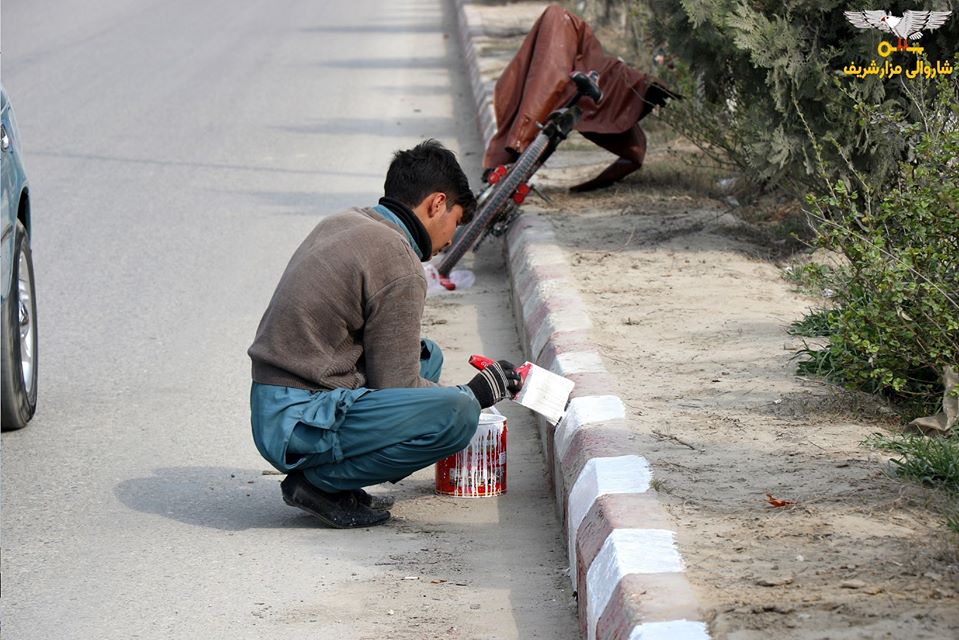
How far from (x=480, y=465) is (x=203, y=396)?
1706mm

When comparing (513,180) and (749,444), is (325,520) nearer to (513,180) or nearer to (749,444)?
(749,444)

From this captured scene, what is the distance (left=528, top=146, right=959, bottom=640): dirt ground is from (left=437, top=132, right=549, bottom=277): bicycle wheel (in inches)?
16.9

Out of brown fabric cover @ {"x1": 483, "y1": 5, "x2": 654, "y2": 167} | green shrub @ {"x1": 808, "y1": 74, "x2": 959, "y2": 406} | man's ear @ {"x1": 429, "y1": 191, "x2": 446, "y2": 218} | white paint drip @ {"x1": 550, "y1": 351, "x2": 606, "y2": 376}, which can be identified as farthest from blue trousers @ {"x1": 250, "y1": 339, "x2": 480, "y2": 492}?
brown fabric cover @ {"x1": 483, "y1": 5, "x2": 654, "y2": 167}

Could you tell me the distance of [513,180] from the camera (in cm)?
780

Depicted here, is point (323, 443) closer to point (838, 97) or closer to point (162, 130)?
point (838, 97)

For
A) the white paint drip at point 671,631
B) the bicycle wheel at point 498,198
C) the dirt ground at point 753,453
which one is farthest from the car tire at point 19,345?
the white paint drip at point 671,631

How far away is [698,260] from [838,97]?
1.05m

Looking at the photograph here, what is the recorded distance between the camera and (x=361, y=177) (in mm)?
10695

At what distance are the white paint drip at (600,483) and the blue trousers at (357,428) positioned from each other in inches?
19.7

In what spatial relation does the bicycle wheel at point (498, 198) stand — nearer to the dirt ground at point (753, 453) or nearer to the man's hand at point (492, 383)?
the dirt ground at point (753, 453)

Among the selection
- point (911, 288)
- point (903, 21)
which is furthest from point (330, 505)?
point (903, 21)

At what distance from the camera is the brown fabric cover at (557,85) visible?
8156 mm

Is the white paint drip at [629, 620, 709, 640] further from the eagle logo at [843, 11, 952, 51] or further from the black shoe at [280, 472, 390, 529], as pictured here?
the eagle logo at [843, 11, 952, 51]

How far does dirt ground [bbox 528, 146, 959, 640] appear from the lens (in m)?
3.27
